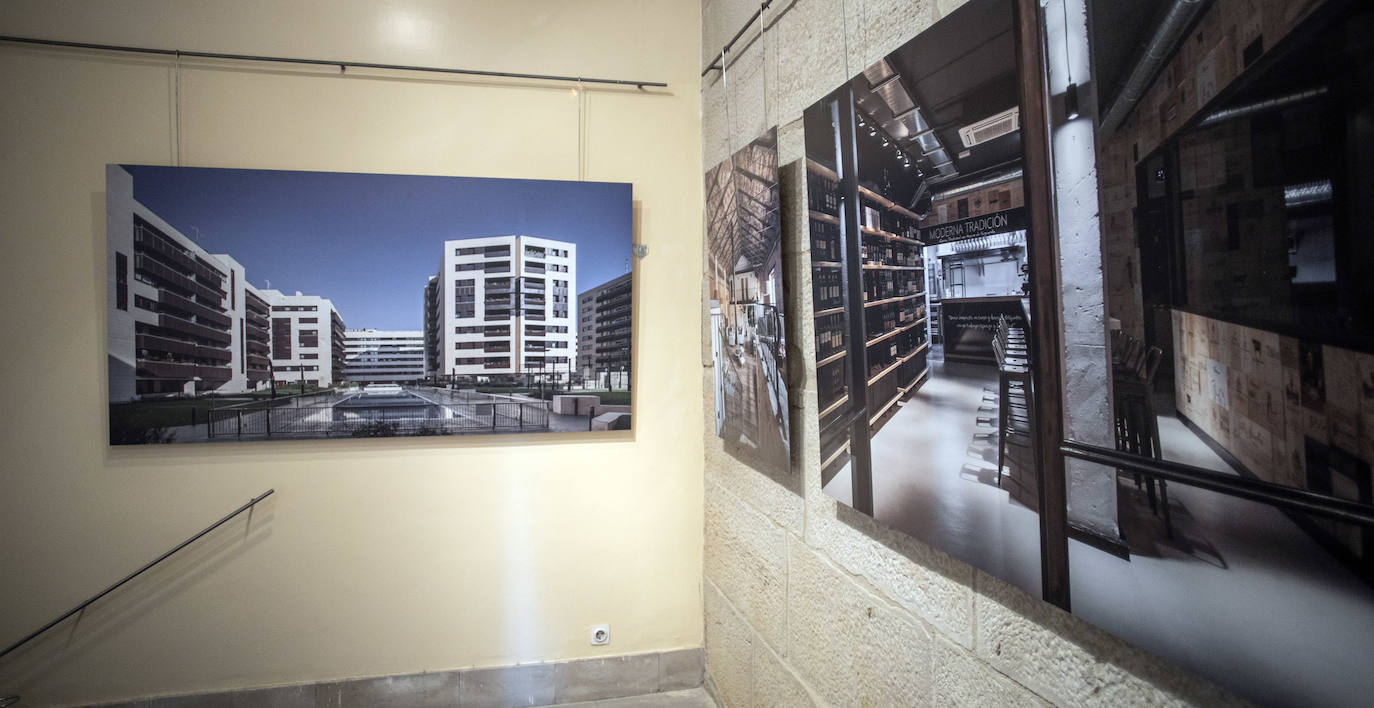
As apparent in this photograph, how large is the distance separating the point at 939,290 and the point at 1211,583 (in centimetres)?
59

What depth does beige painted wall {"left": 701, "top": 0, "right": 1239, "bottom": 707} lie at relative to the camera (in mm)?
934

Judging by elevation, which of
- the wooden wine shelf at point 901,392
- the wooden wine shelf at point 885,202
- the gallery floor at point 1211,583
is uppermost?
the wooden wine shelf at point 885,202

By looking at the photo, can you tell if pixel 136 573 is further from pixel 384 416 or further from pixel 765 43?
pixel 765 43

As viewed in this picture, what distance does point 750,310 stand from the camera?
1915mm

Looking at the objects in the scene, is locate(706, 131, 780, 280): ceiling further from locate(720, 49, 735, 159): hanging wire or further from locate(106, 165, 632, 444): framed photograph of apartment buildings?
locate(106, 165, 632, 444): framed photograph of apartment buildings

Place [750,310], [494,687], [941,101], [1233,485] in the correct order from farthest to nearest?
1. [494,687]
2. [750,310]
3. [941,101]
4. [1233,485]

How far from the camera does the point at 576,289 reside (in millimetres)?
2574

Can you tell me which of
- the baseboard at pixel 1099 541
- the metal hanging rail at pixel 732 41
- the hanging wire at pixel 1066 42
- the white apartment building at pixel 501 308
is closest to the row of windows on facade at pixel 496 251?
the white apartment building at pixel 501 308

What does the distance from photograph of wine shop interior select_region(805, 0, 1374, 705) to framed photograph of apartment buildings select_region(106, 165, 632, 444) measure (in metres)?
1.70

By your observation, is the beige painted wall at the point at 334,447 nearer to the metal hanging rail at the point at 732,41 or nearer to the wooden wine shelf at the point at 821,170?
the metal hanging rail at the point at 732,41

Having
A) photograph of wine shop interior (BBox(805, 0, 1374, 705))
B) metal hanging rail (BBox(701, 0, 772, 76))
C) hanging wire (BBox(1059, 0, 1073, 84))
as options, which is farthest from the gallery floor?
metal hanging rail (BBox(701, 0, 772, 76))

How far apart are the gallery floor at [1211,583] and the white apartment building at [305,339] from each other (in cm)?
243

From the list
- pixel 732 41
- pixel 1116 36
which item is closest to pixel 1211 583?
pixel 1116 36

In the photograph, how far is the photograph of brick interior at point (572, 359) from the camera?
35.9 inches
